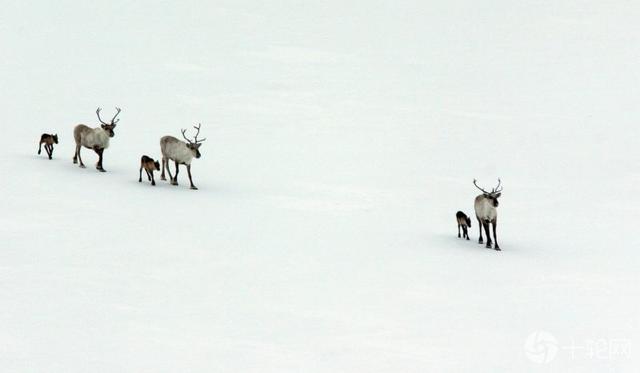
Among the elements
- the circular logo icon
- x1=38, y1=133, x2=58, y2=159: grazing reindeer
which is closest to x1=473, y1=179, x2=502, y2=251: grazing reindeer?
the circular logo icon

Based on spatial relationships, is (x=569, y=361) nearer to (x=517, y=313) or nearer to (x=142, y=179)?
(x=517, y=313)

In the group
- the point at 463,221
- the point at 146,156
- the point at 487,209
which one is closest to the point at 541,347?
the point at 487,209

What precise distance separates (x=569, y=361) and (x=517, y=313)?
7.34 ft

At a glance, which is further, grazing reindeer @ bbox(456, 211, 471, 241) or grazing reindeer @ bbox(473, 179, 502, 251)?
grazing reindeer @ bbox(456, 211, 471, 241)

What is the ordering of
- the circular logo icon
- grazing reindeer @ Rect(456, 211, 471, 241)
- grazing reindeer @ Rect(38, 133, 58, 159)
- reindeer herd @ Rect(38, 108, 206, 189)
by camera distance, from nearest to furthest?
the circular logo icon
grazing reindeer @ Rect(456, 211, 471, 241)
reindeer herd @ Rect(38, 108, 206, 189)
grazing reindeer @ Rect(38, 133, 58, 159)

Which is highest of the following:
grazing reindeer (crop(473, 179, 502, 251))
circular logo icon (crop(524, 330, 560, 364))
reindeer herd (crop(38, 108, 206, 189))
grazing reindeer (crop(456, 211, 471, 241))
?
reindeer herd (crop(38, 108, 206, 189))

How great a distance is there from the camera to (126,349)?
41.0 feet

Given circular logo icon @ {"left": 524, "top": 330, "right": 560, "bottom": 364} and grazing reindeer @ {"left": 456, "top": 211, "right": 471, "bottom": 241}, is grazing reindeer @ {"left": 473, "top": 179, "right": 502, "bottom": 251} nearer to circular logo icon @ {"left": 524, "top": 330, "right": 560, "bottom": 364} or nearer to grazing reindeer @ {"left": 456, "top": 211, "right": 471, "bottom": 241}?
grazing reindeer @ {"left": 456, "top": 211, "right": 471, "bottom": 241}

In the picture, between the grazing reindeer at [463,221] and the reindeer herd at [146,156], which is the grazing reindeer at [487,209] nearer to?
the grazing reindeer at [463,221]

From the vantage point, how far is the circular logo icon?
13.2 metres

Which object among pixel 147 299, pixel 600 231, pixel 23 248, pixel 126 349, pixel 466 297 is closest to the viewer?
pixel 126 349

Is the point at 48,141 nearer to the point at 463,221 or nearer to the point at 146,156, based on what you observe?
the point at 146,156

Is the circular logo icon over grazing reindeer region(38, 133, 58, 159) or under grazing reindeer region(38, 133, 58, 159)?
under

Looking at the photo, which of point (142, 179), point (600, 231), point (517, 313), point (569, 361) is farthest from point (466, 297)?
point (142, 179)
